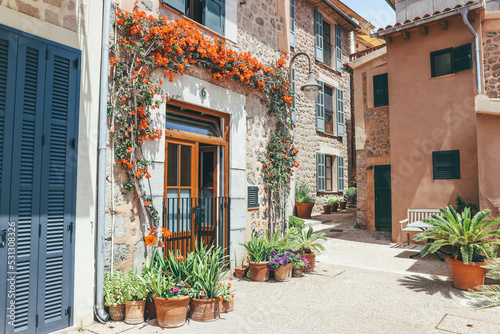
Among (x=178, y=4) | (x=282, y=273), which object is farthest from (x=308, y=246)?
(x=178, y=4)

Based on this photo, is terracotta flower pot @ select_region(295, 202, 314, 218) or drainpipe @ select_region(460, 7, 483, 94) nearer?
drainpipe @ select_region(460, 7, 483, 94)

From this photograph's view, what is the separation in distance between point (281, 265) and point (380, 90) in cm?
760


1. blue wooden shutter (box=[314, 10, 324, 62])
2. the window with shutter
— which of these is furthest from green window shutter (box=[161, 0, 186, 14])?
blue wooden shutter (box=[314, 10, 324, 62])

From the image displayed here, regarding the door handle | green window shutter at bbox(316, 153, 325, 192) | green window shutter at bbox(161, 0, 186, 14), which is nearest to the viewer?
the door handle

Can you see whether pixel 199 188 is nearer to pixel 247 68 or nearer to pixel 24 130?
pixel 247 68

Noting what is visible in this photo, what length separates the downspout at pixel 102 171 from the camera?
3.82 meters

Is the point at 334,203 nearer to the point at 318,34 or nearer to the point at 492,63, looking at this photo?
the point at 318,34

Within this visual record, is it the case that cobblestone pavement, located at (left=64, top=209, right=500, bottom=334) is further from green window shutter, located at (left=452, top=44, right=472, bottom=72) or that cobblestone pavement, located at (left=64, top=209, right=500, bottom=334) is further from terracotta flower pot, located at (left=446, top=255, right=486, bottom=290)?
green window shutter, located at (left=452, top=44, right=472, bottom=72)

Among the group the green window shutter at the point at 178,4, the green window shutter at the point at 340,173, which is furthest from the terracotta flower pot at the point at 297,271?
the green window shutter at the point at 340,173

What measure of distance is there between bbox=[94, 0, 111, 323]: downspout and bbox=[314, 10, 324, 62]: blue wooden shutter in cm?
1202

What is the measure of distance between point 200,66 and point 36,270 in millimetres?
3361

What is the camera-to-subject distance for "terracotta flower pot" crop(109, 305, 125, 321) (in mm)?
3857

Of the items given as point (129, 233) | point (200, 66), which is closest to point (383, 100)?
point (200, 66)

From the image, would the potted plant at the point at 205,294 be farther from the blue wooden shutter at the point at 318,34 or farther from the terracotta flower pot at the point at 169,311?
the blue wooden shutter at the point at 318,34
